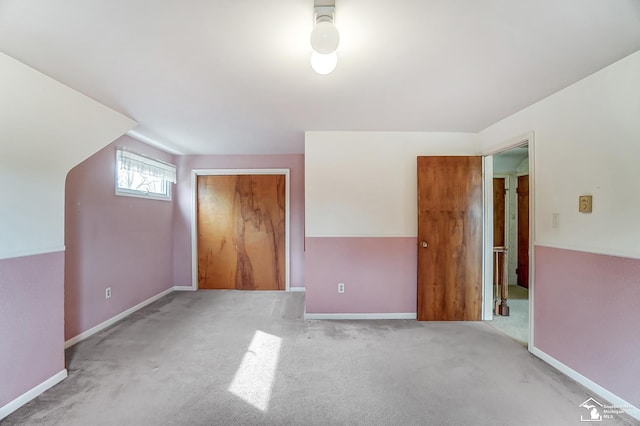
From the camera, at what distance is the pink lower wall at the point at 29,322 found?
157 centimetres

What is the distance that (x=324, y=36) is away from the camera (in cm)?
118

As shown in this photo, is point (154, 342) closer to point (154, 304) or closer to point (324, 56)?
point (154, 304)

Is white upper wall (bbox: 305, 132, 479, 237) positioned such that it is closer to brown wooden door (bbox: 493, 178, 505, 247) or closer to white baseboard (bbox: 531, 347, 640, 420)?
white baseboard (bbox: 531, 347, 640, 420)

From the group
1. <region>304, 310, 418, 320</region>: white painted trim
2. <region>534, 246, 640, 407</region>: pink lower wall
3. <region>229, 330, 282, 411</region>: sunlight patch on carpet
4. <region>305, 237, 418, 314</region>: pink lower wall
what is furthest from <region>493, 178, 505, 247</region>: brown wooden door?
<region>229, 330, 282, 411</region>: sunlight patch on carpet

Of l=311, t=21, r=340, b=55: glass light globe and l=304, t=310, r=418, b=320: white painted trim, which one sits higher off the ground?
l=311, t=21, r=340, b=55: glass light globe

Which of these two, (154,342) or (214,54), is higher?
(214,54)

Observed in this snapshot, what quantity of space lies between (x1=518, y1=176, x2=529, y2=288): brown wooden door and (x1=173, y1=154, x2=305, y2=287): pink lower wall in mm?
3676

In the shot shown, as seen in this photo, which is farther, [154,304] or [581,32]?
[154,304]

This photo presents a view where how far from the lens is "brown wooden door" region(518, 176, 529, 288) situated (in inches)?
165

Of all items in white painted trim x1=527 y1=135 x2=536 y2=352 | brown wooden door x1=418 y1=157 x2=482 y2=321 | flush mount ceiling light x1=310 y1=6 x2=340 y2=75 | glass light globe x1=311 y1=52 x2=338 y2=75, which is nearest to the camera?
flush mount ceiling light x1=310 y1=6 x2=340 y2=75

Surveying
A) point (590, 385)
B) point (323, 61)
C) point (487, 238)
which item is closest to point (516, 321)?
point (487, 238)

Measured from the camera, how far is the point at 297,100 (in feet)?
7.06

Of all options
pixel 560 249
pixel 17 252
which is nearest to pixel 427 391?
pixel 560 249

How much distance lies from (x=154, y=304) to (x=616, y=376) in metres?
4.52
